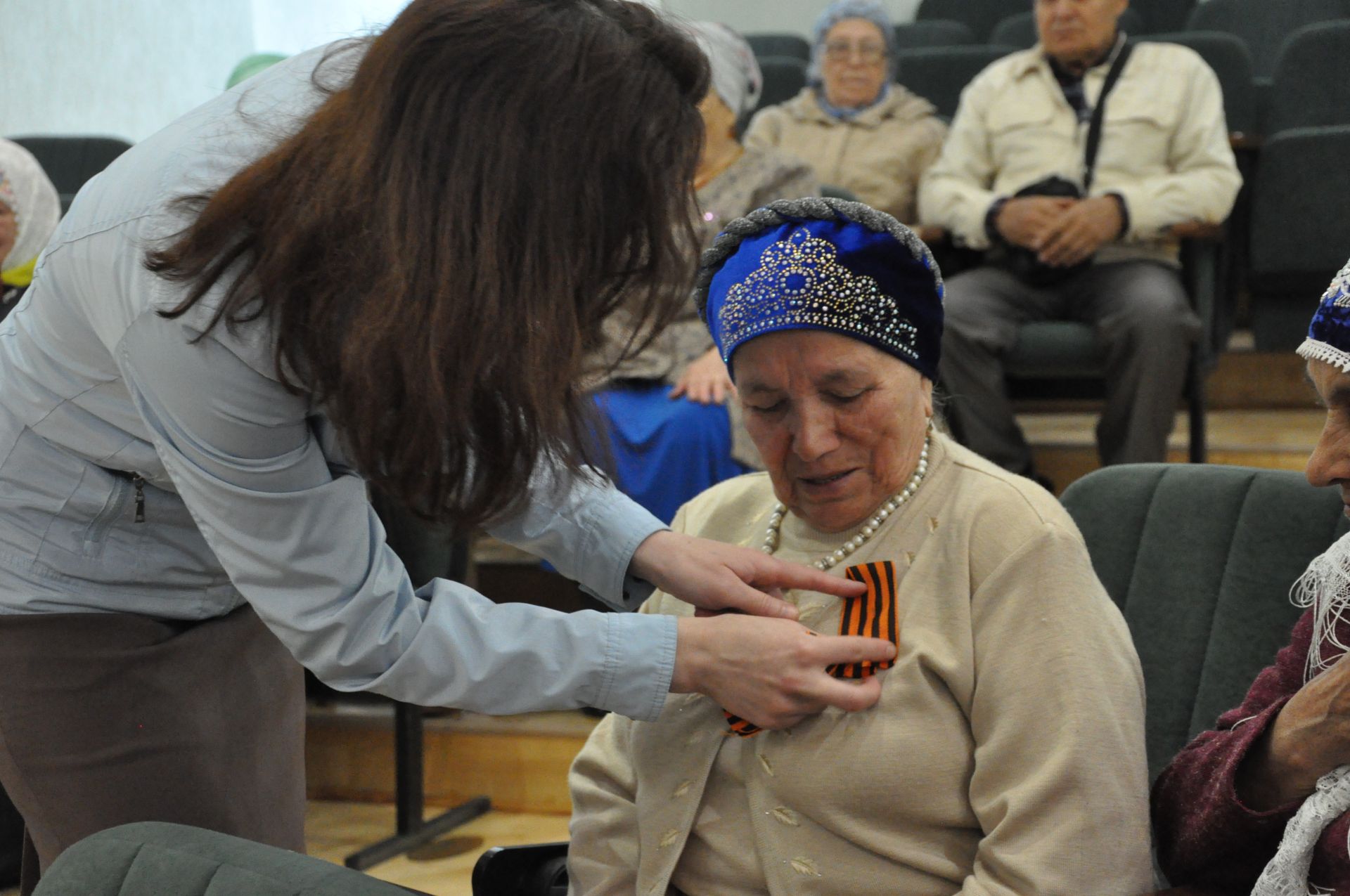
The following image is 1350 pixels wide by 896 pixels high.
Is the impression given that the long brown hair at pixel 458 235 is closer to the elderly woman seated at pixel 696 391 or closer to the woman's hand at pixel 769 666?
the woman's hand at pixel 769 666

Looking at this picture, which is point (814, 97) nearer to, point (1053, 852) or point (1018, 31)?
point (1018, 31)

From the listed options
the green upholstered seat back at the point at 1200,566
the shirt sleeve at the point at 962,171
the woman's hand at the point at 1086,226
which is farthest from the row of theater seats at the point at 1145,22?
the green upholstered seat back at the point at 1200,566

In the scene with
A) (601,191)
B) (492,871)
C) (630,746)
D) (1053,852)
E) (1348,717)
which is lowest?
(492,871)

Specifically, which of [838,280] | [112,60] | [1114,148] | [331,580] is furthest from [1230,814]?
[112,60]

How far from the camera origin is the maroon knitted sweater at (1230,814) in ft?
3.74

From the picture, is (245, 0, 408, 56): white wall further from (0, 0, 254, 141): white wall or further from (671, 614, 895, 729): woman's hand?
(671, 614, 895, 729): woman's hand

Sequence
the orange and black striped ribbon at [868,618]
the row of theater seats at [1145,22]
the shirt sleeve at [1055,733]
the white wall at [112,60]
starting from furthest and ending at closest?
the row of theater seats at [1145,22] < the white wall at [112,60] < the orange and black striped ribbon at [868,618] < the shirt sleeve at [1055,733]

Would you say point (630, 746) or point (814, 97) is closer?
point (630, 746)

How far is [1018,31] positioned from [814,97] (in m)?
1.62

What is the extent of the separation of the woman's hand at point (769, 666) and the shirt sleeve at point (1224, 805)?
310 millimetres

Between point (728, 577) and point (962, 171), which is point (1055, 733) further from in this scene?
point (962, 171)

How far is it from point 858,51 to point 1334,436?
3.24 metres

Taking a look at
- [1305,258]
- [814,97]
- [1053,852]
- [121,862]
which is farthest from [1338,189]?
[121,862]

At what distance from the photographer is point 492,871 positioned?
57.9 inches
